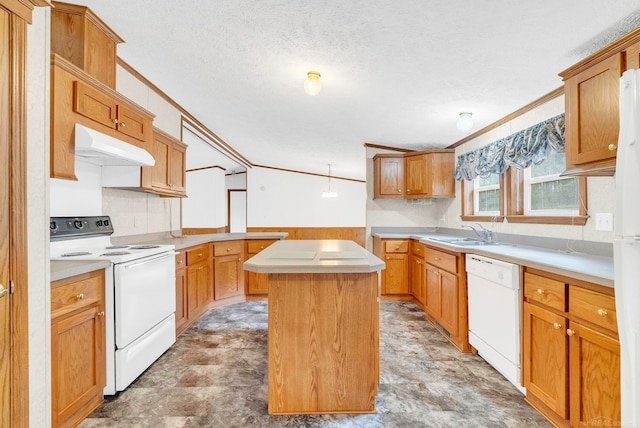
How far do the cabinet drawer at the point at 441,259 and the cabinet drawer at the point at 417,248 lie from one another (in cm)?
18

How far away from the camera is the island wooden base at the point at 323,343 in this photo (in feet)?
5.64

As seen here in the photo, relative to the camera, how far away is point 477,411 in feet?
5.85

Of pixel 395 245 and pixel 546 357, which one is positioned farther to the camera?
pixel 395 245

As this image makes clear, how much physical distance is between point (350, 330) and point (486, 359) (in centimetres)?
131

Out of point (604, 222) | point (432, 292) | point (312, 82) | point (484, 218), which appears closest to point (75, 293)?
point (312, 82)

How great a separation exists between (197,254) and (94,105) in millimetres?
1670

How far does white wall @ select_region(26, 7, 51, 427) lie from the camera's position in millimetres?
1203

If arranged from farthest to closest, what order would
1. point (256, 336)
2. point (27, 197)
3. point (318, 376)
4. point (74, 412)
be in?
1. point (256, 336)
2. point (318, 376)
3. point (74, 412)
4. point (27, 197)

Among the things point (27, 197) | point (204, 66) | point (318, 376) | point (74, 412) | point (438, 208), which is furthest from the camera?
point (438, 208)

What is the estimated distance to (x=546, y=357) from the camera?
169cm

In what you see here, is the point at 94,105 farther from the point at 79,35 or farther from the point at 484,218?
the point at 484,218

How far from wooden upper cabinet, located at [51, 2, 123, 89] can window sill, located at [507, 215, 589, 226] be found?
3.51 m

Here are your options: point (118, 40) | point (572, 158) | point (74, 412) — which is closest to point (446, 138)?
point (572, 158)

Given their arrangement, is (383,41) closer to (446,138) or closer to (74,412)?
(446,138)
